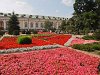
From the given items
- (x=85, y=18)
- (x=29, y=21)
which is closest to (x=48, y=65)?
(x=85, y=18)

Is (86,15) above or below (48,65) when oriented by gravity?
above

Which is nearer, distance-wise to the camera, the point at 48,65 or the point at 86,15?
the point at 48,65

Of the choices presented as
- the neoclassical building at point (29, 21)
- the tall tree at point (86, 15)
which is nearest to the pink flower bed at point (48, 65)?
the tall tree at point (86, 15)

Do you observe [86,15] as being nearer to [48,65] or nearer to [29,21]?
[48,65]

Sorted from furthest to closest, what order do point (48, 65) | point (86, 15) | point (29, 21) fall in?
point (29, 21) → point (86, 15) → point (48, 65)

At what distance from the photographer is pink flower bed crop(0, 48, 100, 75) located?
11406 mm

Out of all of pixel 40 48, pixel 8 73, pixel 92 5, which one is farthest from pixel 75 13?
pixel 8 73

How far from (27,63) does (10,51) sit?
4.79 meters

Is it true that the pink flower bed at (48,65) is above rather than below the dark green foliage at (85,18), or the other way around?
below

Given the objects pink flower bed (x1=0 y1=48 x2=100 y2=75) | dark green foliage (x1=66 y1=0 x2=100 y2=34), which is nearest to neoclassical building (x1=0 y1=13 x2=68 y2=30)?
dark green foliage (x1=66 y1=0 x2=100 y2=34)

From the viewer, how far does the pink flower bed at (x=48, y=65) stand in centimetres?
1141

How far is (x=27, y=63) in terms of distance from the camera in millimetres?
12648

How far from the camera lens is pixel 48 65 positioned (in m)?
12.6

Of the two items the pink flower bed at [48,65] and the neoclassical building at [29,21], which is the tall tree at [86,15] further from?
the neoclassical building at [29,21]
